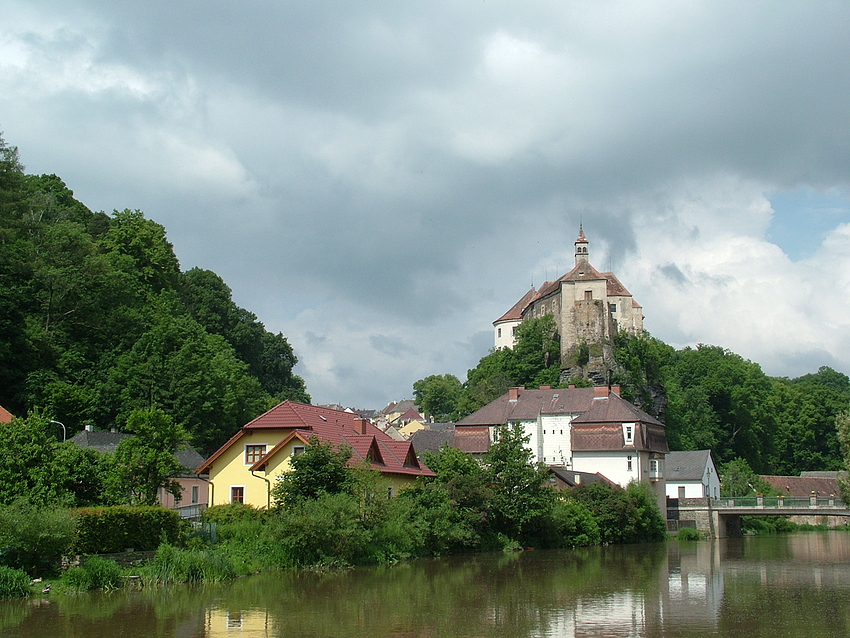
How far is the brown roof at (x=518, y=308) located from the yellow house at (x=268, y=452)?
84080mm

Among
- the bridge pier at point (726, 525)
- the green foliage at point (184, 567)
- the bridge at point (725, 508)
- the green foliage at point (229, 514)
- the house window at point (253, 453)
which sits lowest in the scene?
the bridge pier at point (726, 525)

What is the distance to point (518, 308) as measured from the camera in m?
130

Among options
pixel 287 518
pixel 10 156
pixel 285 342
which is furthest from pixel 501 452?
pixel 285 342

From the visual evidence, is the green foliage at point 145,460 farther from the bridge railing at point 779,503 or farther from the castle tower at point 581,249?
the castle tower at point 581,249

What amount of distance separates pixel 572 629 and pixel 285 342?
96741mm

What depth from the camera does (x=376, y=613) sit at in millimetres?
22328

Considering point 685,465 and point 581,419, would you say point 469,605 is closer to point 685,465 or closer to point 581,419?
point 581,419

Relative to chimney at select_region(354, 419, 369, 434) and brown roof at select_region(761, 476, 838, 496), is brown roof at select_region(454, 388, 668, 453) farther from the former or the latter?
brown roof at select_region(761, 476, 838, 496)

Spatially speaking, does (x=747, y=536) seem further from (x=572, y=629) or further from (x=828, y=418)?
(x=572, y=629)

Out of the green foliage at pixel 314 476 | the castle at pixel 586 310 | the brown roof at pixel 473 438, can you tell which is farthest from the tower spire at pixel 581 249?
the green foliage at pixel 314 476

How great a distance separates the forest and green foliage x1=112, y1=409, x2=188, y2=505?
21.2m

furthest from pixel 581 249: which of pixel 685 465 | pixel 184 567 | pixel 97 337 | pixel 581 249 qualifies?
pixel 184 567

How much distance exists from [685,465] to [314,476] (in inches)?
2023

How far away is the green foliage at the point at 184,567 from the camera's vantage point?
28.2 meters
